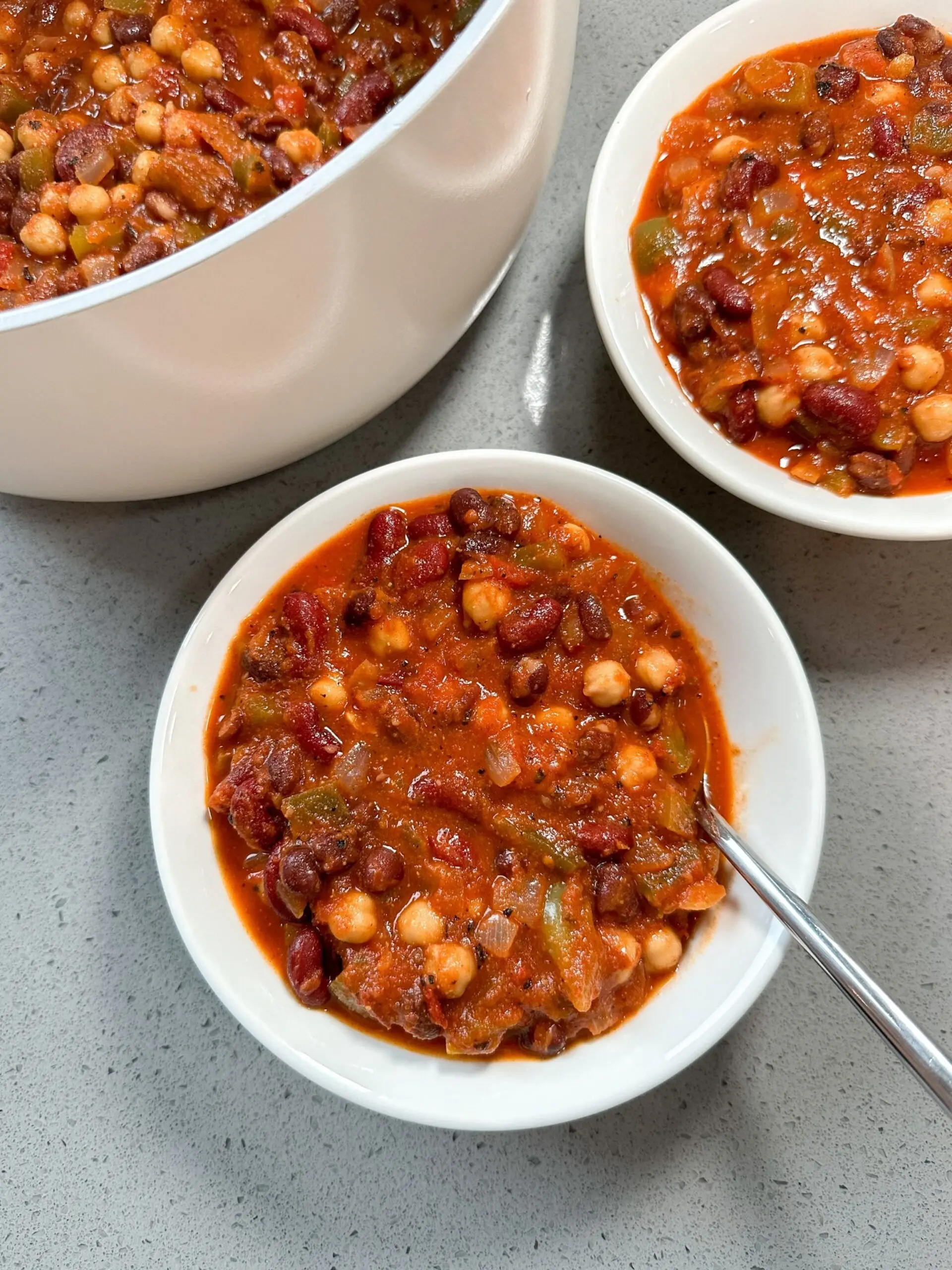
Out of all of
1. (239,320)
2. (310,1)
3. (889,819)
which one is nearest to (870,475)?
(889,819)

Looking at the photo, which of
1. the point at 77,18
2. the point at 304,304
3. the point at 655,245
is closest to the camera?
the point at 304,304

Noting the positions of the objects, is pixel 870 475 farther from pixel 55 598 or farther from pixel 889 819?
pixel 55 598

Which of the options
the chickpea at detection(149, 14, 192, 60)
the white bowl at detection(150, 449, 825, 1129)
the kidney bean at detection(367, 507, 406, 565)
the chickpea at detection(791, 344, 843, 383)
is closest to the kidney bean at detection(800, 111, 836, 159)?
the chickpea at detection(791, 344, 843, 383)

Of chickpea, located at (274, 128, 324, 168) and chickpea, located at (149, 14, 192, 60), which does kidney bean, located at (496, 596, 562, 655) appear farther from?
chickpea, located at (149, 14, 192, 60)

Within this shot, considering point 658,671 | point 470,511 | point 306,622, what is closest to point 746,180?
point 470,511

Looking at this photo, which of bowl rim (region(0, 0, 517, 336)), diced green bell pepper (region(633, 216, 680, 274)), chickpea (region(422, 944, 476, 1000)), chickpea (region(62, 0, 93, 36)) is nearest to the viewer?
bowl rim (region(0, 0, 517, 336))

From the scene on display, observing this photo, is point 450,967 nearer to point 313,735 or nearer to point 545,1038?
point 545,1038
